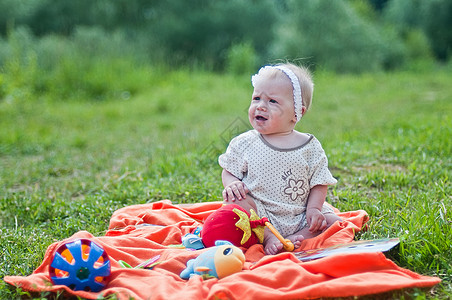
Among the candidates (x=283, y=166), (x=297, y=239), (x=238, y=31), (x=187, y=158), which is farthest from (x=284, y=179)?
(x=238, y=31)

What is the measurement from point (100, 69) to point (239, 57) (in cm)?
368

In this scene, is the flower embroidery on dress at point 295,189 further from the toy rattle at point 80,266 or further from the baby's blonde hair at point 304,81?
the toy rattle at point 80,266

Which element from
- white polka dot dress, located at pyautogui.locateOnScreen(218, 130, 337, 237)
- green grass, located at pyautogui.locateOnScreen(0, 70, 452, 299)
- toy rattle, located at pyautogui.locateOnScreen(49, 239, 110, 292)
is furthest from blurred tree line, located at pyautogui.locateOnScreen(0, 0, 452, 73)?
toy rattle, located at pyautogui.locateOnScreen(49, 239, 110, 292)

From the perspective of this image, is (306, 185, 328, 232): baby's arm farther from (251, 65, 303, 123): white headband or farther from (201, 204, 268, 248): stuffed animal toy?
(251, 65, 303, 123): white headband

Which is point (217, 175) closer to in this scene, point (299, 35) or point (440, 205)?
point (440, 205)

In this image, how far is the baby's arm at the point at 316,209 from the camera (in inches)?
125

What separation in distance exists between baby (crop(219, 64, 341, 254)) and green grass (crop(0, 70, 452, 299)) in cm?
38

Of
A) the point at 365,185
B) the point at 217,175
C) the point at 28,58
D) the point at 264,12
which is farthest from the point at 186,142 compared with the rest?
the point at 264,12

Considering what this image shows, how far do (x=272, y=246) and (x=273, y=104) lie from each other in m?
0.84

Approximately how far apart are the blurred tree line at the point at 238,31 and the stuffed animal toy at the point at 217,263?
9011mm

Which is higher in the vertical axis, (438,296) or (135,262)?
(438,296)

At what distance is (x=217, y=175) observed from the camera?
4.77m

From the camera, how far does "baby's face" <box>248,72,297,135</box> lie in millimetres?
3162

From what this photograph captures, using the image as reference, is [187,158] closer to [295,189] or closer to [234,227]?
[295,189]
